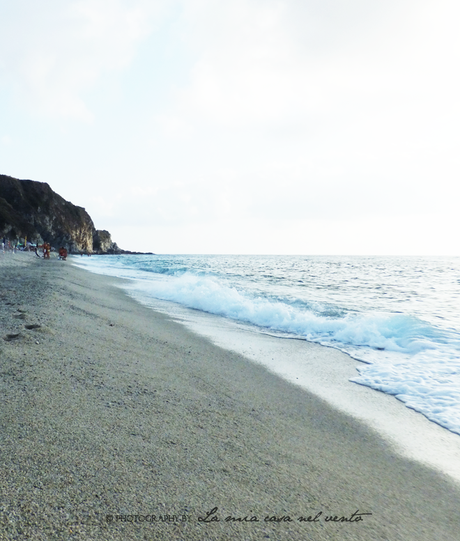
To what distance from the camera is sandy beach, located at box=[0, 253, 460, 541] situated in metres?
1.91

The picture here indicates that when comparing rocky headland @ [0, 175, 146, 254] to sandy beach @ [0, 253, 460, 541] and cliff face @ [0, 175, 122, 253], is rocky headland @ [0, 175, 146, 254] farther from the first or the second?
sandy beach @ [0, 253, 460, 541]

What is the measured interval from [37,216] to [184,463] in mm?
83191

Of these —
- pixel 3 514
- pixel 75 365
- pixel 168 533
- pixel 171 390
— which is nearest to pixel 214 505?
pixel 168 533

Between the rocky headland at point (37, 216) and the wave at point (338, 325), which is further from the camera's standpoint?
the rocky headland at point (37, 216)

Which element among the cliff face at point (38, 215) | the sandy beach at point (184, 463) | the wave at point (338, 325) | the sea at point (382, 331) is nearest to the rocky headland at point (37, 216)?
the cliff face at point (38, 215)

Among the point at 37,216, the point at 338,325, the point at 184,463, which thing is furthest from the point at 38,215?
the point at 184,463

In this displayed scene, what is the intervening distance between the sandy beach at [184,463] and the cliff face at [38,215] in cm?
6900

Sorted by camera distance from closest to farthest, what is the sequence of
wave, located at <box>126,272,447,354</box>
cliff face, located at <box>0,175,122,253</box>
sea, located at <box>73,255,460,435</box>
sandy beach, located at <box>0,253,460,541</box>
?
1. sandy beach, located at <box>0,253,460,541</box>
2. sea, located at <box>73,255,460,435</box>
3. wave, located at <box>126,272,447,354</box>
4. cliff face, located at <box>0,175,122,253</box>

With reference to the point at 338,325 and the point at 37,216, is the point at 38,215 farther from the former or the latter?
the point at 338,325

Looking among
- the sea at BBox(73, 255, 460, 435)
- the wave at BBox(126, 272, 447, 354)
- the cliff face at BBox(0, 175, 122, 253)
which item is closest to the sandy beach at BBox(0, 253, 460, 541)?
the sea at BBox(73, 255, 460, 435)

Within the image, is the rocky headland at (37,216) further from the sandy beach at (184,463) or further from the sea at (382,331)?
the sandy beach at (184,463)

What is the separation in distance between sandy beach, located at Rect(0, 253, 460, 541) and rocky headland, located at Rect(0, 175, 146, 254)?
225 ft

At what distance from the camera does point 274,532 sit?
6.50 ft

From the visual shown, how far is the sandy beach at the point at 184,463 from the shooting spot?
191 centimetres
